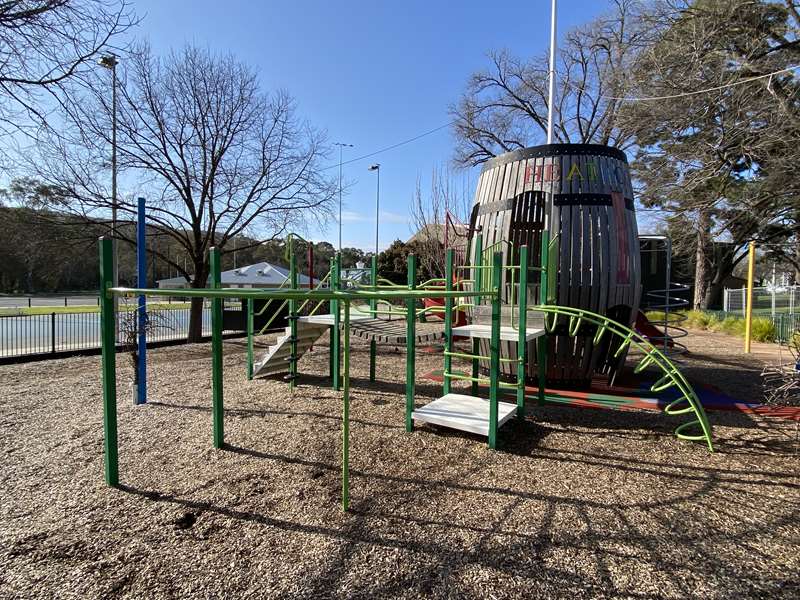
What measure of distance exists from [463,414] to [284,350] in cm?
376

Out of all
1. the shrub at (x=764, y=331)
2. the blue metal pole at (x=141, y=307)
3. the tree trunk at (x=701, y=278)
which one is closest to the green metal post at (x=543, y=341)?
the blue metal pole at (x=141, y=307)

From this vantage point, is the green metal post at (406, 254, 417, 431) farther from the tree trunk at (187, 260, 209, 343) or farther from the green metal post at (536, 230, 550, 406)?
the tree trunk at (187, 260, 209, 343)

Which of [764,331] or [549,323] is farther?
[764,331]

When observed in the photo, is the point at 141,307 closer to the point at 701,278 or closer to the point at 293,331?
the point at 293,331

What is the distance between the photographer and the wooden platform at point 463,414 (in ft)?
14.2

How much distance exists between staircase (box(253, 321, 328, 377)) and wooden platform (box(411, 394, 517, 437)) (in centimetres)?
286

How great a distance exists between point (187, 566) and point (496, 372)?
2799 mm

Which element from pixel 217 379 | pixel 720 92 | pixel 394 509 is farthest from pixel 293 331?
pixel 720 92

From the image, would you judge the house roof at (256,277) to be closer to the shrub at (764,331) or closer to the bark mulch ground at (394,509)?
the shrub at (764,331)

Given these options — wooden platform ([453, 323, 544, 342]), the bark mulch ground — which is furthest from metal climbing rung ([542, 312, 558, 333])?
the bark mulch ground

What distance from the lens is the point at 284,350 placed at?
24.3 feet

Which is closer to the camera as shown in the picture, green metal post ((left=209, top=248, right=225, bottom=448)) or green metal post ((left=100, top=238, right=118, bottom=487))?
green metal post ((left=100, top=238, right=118, bottom=487))

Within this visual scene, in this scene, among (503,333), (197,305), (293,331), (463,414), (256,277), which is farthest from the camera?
(256,277)

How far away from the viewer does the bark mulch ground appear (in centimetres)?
237
